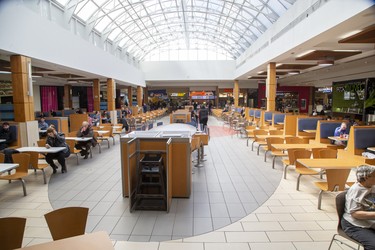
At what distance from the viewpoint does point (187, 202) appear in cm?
426

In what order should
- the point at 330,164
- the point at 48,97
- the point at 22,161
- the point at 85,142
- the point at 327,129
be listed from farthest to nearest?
the point at 48,97 → the point at 85,142 → the point at 327,129 → the point at 22,161 → the point at 330,164

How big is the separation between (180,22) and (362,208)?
19849 mm

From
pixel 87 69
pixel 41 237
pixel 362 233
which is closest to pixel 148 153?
pixel 41 237

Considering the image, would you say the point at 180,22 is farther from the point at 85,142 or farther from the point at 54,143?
the point at 54,143

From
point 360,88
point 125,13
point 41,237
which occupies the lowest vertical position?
point 41,237

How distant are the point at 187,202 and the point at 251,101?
25.3 m

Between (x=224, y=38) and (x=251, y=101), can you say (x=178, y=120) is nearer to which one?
(x=224, y=38)

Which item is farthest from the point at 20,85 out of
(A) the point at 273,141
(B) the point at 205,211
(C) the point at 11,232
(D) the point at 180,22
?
(D) the point at 180,22

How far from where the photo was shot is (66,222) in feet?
7.39

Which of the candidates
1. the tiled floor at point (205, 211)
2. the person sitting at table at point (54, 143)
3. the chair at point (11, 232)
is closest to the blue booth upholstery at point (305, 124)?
the tiled floor at point (205, 211)

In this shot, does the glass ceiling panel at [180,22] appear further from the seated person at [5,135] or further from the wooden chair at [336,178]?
the wooden chair at [336,178]

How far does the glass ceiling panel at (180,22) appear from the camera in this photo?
1234 cm

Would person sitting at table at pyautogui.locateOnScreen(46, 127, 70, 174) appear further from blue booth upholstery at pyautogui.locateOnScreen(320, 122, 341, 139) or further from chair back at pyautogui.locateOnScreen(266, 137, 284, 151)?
blue booth upholstery at pyautogui.locateOnScreen(320, 122, 341, 139)

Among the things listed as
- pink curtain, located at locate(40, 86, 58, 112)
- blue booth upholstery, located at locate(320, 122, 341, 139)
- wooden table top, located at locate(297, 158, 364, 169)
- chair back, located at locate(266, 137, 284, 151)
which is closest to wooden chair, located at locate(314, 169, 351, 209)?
wooden table top, located at locate(297, 158, 364, 169)
